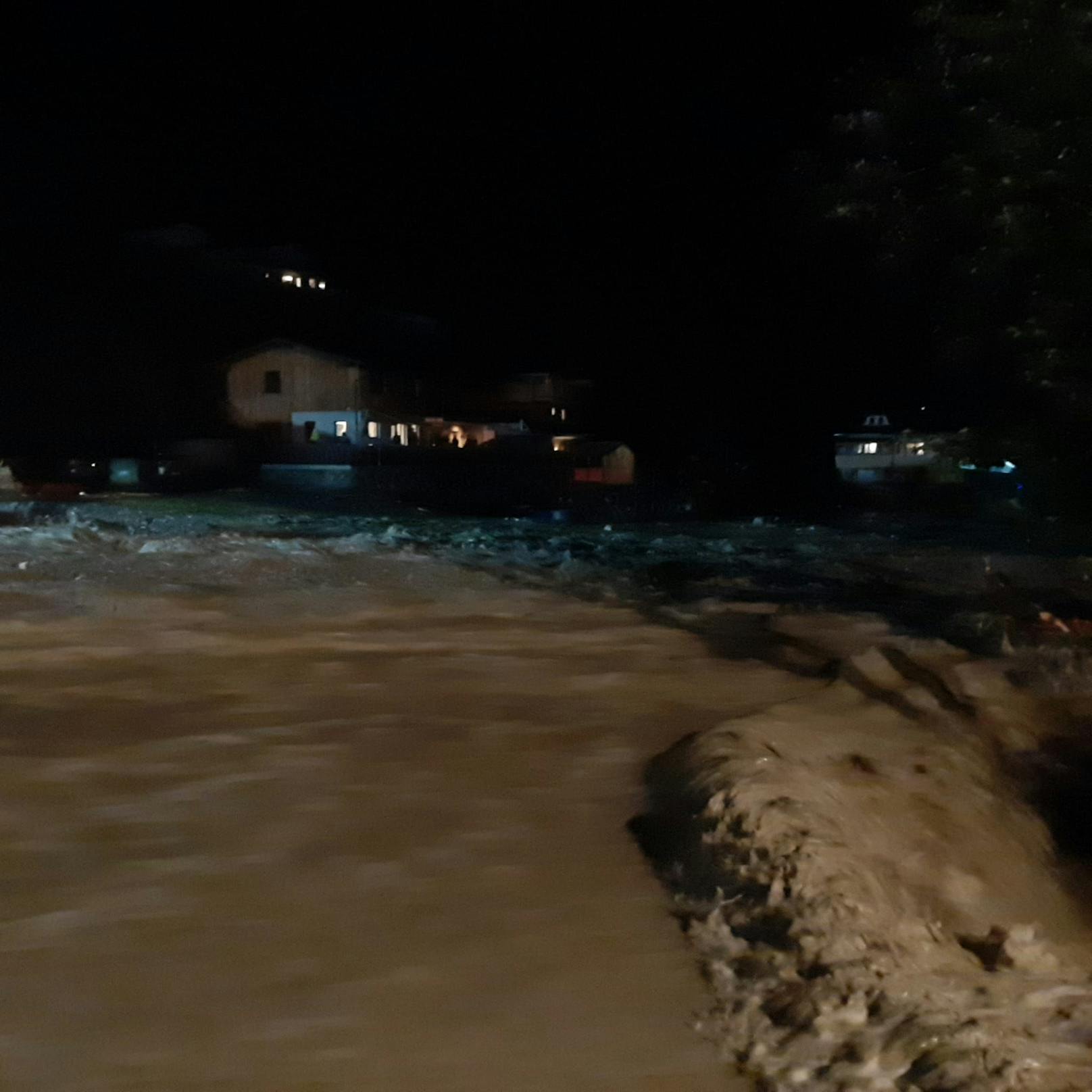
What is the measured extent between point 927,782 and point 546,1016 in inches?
157

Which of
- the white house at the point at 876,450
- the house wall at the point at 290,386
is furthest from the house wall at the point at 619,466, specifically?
the white house at the point at 876,450

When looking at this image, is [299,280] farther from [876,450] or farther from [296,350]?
[876,450]

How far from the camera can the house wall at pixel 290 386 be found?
4219 cm

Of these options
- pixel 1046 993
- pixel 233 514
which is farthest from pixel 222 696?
pixel 233 514

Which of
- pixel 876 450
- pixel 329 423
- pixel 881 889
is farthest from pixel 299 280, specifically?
pixel 881 889

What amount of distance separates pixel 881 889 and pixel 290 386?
A: 132 ft

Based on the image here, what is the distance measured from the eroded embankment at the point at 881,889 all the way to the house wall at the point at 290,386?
34.6 metres

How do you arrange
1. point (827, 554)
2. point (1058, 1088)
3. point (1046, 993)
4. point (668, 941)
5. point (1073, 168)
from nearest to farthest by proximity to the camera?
point (1058, 1088), point (1046, 993), point (668, 941), point (1073, 168), point (827, 554)

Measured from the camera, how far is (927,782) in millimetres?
7148

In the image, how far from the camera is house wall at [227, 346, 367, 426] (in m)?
42.2

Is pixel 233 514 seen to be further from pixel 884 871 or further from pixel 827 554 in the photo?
pixel 884 871

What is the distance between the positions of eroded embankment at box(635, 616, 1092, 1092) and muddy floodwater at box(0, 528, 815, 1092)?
24cm

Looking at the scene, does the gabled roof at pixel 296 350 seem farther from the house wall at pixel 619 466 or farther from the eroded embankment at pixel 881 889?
the eroded embankment at pixel 881 889

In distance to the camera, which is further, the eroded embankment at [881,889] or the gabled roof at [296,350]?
the gabled roof at [296,350]
